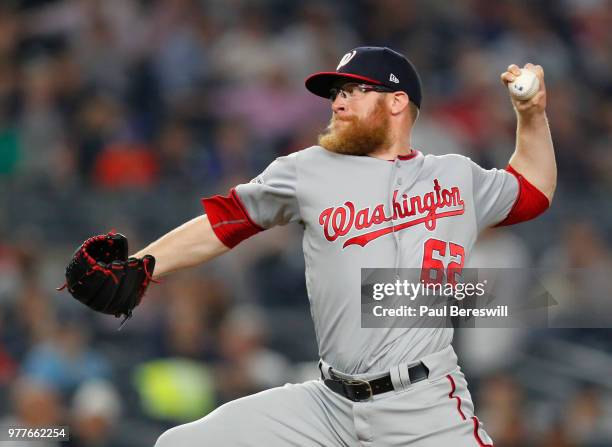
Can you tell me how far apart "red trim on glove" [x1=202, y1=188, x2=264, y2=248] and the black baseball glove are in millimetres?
261

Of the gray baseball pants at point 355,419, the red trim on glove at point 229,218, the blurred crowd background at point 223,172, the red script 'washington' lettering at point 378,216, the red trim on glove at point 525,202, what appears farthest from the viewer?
the blurred crowd background at point 223,172

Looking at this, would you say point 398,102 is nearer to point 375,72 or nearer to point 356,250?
point 375,72

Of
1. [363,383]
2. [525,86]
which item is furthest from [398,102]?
[363,383]

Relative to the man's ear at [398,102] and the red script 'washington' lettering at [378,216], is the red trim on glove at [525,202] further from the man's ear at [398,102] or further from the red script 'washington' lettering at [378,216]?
the man's ear at [398,102]

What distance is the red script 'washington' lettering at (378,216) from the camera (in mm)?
4141

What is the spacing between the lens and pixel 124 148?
883cm

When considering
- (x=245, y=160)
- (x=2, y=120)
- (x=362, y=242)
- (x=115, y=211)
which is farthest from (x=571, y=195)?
(x=362, y=242)

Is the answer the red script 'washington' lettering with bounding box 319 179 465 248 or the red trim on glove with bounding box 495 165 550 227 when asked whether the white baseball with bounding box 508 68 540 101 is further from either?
the red script 'washington' lettering with bounding box 319 179 465 248

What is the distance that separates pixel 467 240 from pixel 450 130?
4.66 metres

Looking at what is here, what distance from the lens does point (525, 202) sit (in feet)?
14.5

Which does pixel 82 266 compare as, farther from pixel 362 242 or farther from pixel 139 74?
pixel 139 74

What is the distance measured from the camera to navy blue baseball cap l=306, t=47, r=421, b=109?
14.0 ft

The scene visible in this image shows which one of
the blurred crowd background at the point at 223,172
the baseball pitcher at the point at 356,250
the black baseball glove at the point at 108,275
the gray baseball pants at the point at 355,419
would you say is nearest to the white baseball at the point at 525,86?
the baseball pitcher at the point at 356,250

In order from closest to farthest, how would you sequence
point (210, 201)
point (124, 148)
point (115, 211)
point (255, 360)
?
point (210, 201), point (255, 360), point (115, 211), point (124, 148)
